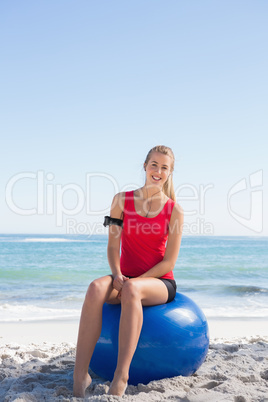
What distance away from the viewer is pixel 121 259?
3.49 metres

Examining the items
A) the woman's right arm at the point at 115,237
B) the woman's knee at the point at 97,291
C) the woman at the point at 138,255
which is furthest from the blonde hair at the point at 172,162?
the woman's knee at the point at 97,291

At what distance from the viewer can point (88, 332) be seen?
2863 millimetres

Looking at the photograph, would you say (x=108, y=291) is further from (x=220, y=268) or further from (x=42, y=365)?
(x=220, y=268)

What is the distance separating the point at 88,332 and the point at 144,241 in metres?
0.88

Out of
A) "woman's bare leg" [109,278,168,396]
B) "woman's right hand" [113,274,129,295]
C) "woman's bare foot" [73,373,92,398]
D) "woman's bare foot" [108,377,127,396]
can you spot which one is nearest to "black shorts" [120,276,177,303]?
"woman's bare leg" [109,278,168,396]

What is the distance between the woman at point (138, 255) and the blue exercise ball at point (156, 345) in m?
0.11

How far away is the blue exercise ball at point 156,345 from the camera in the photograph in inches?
116

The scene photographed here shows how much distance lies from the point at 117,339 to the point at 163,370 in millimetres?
423

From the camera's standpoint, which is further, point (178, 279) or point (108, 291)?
point (178, 279)

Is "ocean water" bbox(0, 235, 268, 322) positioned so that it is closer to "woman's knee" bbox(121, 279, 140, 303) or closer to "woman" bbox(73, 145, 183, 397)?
"woman" bbox(73, 145, 183, 397)

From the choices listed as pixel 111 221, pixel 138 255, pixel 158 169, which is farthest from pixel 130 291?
pixel 158 169

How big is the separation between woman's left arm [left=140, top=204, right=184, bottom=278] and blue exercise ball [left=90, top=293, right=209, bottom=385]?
26 centimetres

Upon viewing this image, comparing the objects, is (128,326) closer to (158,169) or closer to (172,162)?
(158,169)

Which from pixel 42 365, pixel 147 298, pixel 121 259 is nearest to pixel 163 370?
pixel 147 298
